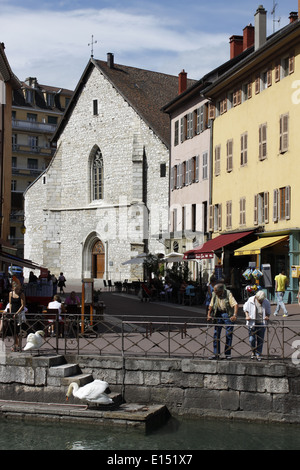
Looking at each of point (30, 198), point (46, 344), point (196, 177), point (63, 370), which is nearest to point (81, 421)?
point (63, 370)

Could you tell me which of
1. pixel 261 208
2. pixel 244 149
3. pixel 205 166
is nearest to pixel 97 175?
pixel 205 166

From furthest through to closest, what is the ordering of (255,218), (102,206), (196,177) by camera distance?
(102,206), (196,177), (255,218)

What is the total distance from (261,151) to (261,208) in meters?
2.21

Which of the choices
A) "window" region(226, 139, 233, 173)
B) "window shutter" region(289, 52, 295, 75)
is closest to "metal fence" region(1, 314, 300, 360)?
"window shutter" region(289, 52, 295, 75)

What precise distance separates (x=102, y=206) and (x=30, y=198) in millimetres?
8114

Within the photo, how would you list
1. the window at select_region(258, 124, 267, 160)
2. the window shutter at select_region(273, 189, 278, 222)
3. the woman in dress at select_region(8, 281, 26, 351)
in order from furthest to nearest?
the window at select_region(258, 124, 267, 160), the window shutter at select_region(273, 189, 278, 222), the woman in dress at select_region(8, 281, 26, 351)

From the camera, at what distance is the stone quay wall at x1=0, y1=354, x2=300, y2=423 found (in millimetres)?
12953

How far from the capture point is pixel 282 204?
26.9m

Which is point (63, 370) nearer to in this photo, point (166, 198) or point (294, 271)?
point (294, 271)

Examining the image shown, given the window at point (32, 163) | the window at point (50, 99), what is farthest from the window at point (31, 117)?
the window at point (32, 163)

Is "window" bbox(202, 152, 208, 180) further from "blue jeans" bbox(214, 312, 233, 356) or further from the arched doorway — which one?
"blue jeans" bbox(214, 312, 233, 356)

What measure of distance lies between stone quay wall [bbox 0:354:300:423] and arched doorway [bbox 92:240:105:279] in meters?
36.2

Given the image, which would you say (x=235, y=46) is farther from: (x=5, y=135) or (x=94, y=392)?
(x=94, y=392)
